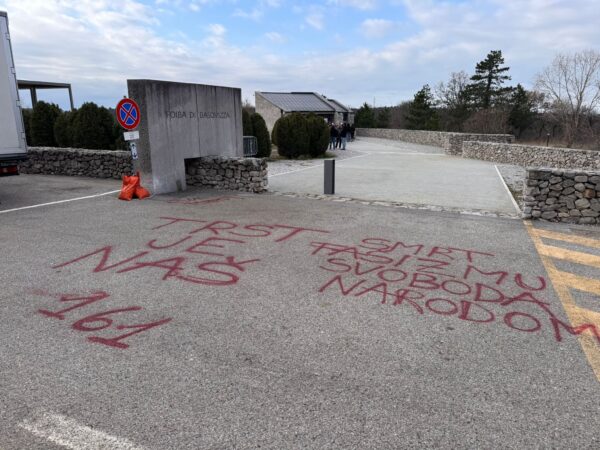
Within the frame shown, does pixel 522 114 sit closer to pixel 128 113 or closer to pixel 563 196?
pixel 563 196

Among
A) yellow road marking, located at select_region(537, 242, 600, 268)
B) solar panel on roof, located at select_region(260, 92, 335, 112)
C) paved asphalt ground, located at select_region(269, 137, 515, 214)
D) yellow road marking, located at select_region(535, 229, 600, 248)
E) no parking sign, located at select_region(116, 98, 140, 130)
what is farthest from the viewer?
solar panel on roof, located at select_region(260, 92, 335, 112)

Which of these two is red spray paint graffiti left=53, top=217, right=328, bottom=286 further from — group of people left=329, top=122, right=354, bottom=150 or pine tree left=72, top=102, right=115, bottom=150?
group of people left=329, top=122, right=354, bottom=150

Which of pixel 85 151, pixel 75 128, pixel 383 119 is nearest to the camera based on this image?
pixel 85 151

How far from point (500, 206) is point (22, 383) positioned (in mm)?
9721

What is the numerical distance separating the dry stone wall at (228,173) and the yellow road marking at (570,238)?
649 cm

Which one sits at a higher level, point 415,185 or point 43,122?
point 43,122

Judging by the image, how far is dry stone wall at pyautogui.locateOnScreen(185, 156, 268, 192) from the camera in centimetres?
1130

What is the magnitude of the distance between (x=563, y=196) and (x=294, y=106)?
35605 millimetres

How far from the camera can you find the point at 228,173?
11.6 meters

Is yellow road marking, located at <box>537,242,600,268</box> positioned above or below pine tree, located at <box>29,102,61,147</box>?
below

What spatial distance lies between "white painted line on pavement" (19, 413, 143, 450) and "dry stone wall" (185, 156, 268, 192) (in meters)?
8.90

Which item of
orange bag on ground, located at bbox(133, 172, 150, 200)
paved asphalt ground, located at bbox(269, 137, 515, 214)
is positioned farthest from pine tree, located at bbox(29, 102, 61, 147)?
orange bag on ground, located at bbox(133, 172, 150, 200)

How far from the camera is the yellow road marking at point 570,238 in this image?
23.2 feet

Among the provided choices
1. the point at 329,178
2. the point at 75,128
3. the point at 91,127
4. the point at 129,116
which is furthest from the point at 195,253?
the point at 75,128
